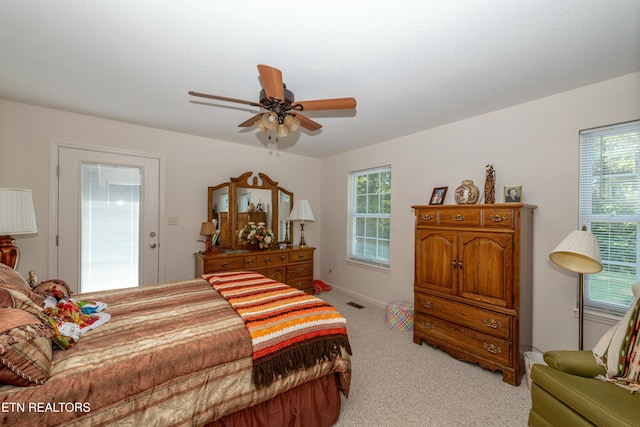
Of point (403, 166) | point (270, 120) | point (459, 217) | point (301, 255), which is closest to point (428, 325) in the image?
point (459, 217)

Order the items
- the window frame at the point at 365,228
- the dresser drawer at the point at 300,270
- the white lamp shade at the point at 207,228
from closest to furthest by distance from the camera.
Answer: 1. the white lamp shade at the point at 207,228
2. the window frame at the point at 365,228
3. the dresser drawer at the point at 300,270

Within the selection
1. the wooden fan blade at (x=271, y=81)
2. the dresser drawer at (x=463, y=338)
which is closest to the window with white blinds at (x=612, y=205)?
the dresser drawer at (x=463, y=338)

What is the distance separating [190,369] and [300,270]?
2.92m

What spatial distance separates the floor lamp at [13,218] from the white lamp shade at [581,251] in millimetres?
4065

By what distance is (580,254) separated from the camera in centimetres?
181

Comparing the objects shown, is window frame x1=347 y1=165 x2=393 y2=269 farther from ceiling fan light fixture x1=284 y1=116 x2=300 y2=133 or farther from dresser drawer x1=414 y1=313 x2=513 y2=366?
ceiling fan light fixture x1=284 y1=116 x2=300 y2=133

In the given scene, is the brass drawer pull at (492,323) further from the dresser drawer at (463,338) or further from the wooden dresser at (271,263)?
the wooden dresser at (271,263)

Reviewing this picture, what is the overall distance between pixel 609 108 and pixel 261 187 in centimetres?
393

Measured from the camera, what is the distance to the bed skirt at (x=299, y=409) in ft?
4.86

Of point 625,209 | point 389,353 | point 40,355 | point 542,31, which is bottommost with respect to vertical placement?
point 389,353

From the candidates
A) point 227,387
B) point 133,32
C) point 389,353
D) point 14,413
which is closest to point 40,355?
point 14,413

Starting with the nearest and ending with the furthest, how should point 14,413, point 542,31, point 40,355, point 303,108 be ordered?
point 14,413
point 40,355
point 542,31
point 303,108

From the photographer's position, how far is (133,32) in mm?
1592

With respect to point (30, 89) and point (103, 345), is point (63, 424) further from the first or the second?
point (30, 89)
